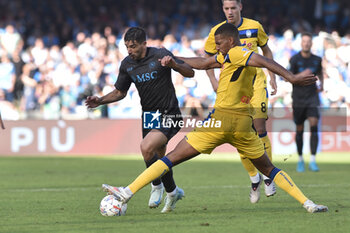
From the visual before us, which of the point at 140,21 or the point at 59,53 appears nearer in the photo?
the point at 59,53

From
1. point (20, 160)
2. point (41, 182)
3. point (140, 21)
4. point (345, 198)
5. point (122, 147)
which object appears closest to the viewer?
point (345, 198)

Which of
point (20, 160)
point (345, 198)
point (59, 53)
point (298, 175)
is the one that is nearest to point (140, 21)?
point (59, 53)

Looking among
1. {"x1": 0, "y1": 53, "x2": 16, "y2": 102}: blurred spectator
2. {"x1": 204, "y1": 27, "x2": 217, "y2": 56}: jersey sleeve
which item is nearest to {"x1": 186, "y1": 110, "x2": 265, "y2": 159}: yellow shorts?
{"x1": 204, "y1": 27, "x2": 217, "y2": 56}: jersey sleeve

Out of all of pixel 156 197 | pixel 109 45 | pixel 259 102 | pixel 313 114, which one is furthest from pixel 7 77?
pixel 156 197

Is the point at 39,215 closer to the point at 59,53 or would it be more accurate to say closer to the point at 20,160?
the point at 20,160

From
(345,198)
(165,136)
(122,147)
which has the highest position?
(165,136)

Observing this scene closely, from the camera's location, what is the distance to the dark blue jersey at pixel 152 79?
336 inches

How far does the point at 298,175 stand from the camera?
1323 centimetres

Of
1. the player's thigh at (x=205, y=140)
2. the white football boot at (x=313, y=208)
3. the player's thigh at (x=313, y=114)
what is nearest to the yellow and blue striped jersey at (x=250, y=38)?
the player's thigh at (x=205, y=140)

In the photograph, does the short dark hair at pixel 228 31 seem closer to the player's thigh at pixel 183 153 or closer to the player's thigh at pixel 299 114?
the player's thigh at pixel 183 153

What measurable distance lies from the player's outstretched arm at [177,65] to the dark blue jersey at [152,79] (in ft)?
1.11

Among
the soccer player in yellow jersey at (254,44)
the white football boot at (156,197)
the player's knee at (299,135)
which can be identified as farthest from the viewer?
the player's knee at (299,135)

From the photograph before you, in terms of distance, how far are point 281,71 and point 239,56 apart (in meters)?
0.55

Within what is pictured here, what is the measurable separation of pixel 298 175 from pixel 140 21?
13526 mm
